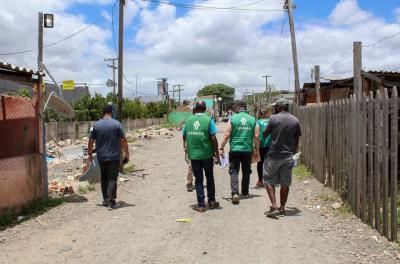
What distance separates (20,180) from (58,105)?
2.10 metres

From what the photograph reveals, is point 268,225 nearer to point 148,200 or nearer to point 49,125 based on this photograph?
point 148,200

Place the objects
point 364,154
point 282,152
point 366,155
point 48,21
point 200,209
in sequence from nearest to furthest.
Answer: point 364,154 < point 366,155 < point 282,152 < point 200,209 < point 48,21

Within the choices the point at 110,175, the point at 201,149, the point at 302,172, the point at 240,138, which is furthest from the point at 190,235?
the point at 302,172

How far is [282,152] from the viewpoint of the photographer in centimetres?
764

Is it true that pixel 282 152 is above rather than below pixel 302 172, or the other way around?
above

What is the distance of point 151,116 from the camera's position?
66.6 m

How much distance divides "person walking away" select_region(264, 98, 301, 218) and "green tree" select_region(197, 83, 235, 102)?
129220 millimetres

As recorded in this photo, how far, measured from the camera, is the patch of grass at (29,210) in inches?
299

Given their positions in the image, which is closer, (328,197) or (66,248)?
(66,248)

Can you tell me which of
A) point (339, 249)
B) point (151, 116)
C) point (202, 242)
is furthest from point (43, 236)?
point (151, 116)

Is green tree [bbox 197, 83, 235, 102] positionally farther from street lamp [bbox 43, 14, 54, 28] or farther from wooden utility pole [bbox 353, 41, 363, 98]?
wooden utility pole [bbox 353, 41, 363, 98]

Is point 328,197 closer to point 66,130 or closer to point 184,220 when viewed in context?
point 184,220

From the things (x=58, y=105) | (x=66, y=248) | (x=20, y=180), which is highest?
(x=58, y=105)

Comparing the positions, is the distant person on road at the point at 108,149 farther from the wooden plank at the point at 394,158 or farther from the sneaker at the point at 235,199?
the wooden plank at the point at 394,158
